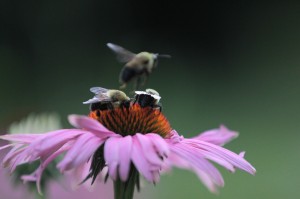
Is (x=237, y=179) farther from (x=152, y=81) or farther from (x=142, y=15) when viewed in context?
(x=142, y=15)

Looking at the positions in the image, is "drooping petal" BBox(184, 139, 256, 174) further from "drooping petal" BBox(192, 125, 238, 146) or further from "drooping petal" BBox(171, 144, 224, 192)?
"drooping petal" BBox(192, 125, 238, 146)

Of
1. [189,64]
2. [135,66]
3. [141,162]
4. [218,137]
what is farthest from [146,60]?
[189,64]

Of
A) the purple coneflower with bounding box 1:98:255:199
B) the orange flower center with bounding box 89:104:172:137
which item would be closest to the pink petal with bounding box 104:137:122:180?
the purple coneflower with bounding box 1:98:255:199

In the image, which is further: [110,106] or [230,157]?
[110,106]

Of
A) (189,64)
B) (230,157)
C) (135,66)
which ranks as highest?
(135,66)

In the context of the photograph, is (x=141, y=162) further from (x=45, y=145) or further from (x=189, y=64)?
(x=189, y=64)

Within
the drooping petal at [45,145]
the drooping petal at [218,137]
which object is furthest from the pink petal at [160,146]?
the drooping petal at [218,137]
